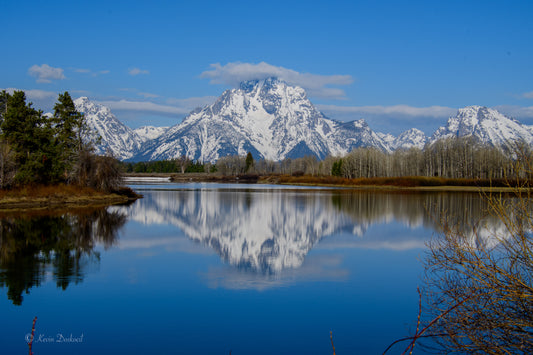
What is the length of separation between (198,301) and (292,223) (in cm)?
2050

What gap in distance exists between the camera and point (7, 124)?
4666cm

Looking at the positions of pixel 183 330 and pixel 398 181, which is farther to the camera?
pixel 398 181

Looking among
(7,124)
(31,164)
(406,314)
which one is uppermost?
(7,124)

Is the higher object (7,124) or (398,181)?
(7,124)

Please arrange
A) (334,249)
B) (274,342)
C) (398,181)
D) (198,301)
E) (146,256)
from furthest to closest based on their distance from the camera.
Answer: (398,181), (334,249), (146,256), (198,301), (274,342)

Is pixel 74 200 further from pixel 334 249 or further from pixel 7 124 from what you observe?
pixel 334 249

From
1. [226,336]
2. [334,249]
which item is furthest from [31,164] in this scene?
[226,336]

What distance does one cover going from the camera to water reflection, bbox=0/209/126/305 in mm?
15711

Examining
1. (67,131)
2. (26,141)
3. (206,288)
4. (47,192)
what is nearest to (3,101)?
(67,131)

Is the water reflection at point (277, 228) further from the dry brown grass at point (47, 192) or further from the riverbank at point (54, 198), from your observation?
the dry brown grass at point (47, 192)

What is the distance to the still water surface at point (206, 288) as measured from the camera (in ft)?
35.0

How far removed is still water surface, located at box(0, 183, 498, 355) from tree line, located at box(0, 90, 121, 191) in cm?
1847

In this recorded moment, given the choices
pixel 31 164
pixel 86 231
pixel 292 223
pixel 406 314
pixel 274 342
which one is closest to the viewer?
pixel 274 342

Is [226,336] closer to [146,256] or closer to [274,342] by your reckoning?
[274,342]
